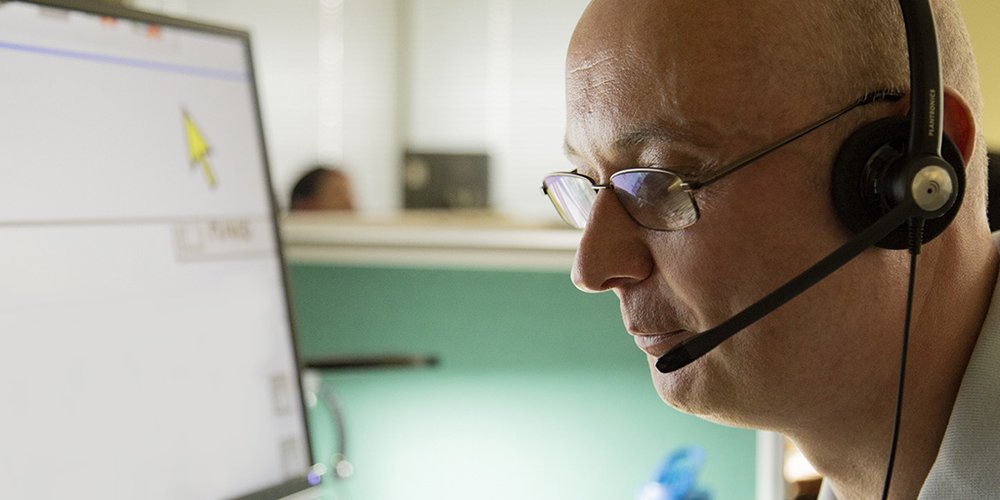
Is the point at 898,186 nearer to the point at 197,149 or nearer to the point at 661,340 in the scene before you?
the point at 661,340

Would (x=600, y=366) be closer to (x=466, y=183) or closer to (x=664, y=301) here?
(x=664, y=301)

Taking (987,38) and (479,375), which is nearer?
(987,38)

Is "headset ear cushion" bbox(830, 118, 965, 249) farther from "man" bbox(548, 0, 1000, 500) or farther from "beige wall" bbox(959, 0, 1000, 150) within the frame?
"beige wall" bbox(959, 0, 1000, 150)

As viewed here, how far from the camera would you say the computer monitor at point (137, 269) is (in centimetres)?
74

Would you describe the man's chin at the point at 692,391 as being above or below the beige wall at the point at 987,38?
below

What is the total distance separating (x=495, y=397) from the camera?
1.38 meters

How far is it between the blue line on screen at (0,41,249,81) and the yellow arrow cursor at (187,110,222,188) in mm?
42

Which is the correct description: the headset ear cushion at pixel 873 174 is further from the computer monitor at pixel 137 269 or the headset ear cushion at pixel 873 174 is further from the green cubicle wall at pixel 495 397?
the green cubicle wall at pixel 495 397

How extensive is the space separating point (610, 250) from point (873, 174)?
0.61 feet

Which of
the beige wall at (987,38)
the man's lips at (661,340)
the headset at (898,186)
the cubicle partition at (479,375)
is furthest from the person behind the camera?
the cubicle partition at (479,375)

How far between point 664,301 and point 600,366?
25.1 inches

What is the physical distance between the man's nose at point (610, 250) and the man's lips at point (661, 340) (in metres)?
0.05

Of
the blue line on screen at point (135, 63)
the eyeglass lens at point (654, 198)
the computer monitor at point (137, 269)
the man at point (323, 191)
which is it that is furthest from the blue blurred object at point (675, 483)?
the man at point (323, 191)

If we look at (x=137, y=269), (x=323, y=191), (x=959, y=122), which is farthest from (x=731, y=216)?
(x=323, y=191)
